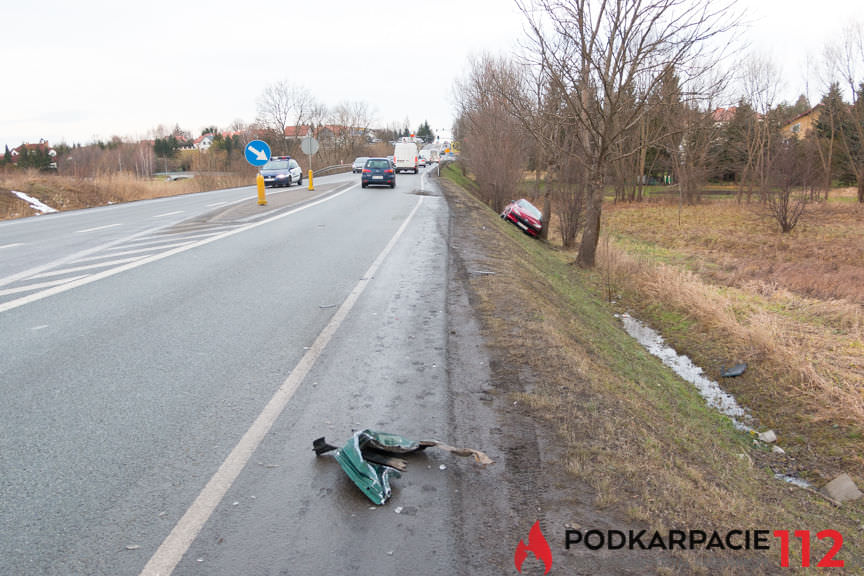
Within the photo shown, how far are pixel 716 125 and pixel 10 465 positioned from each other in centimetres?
4890

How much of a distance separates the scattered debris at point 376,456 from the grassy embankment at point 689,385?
3.12 feet

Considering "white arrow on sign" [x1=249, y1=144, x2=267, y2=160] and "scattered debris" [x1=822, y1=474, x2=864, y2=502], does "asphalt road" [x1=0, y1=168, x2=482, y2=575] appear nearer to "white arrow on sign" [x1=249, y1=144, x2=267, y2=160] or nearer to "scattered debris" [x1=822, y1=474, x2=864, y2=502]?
"scattered debris" [x1=822, y1=474, x2=864, y2=502]

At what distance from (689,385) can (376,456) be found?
681 cm

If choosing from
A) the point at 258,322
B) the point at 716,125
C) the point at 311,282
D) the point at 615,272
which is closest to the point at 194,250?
the point at 311,282

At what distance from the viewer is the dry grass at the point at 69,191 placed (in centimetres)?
2269

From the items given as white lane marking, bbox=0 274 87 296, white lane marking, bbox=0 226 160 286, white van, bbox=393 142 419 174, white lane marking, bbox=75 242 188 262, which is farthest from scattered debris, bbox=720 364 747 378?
white van, bbox=393 142 419 174

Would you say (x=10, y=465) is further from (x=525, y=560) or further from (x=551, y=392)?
(x=551, y=392)

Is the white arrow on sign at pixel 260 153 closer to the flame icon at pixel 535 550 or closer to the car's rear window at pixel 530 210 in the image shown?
the car's rear window at pixel 530 210

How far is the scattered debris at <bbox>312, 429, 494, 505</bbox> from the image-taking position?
11.4ft

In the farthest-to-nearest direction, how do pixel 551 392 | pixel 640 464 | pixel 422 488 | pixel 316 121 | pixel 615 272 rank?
pixel 316 121, pixel 615 272, pixel 551 392, pixel 640 464, pixel 422 488

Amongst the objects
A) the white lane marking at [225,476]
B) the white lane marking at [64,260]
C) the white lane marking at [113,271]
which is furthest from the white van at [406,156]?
the white lane marking at [225,476]

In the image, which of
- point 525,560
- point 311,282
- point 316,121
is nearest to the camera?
point 525,560

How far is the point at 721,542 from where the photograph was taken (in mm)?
3289

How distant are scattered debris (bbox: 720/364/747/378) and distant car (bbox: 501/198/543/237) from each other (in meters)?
13.8
